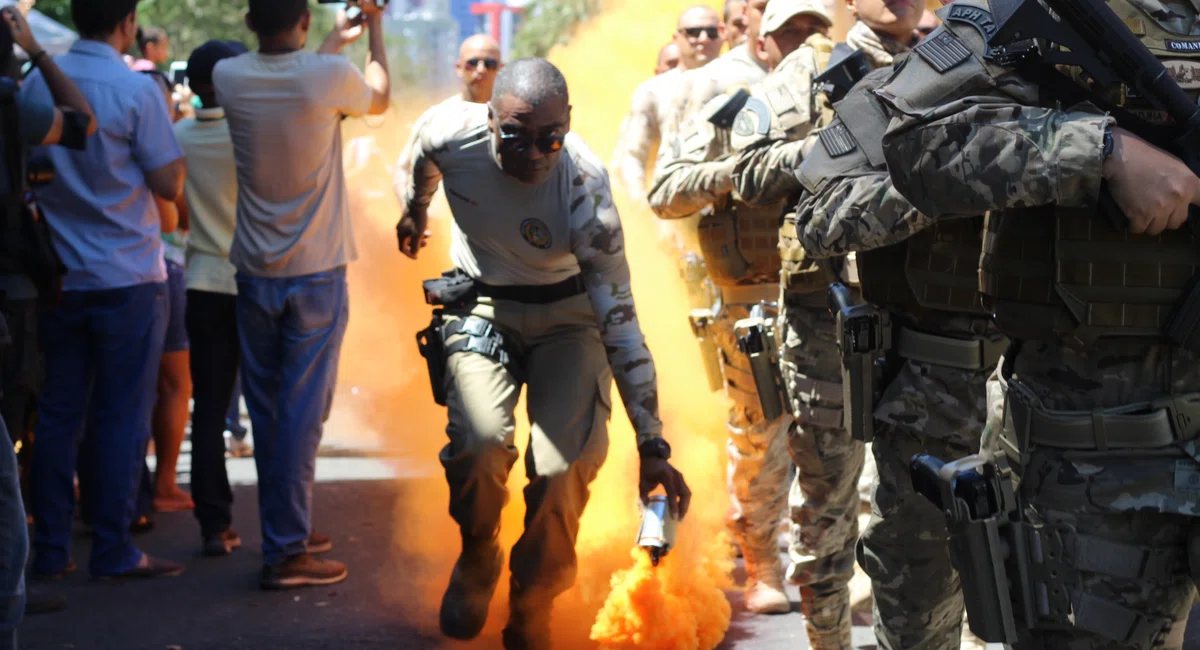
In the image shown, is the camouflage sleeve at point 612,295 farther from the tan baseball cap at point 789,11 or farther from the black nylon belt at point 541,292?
the tan baseball cap at point 789,11

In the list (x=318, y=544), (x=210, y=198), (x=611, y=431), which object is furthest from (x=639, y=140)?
(x=318, y=544)

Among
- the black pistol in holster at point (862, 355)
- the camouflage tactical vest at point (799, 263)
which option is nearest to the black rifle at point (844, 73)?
the camouflage tactical vest at point (799, 263)

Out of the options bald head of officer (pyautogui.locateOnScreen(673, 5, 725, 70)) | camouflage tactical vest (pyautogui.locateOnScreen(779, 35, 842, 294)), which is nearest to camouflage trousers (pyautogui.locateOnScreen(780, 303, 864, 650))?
camouflage tactical vest (pyautogui.locateOnScreen(779, 35, 842, 294))

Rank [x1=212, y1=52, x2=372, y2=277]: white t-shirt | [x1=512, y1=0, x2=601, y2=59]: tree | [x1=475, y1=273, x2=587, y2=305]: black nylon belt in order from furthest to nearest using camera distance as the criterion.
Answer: [x1=512, y1=0, x2=601, y2=59]: tree, [x1=212, y1=52, x2=372, y2=277]: white t-shirt, [x1=475, y1=273, x2=587, y2=305]: black nylon belt

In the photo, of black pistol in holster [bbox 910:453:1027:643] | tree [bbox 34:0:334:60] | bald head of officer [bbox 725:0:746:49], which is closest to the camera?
black pistol in holster [bbox 910:453:1027:643]

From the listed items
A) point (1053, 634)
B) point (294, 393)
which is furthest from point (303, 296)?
point (1053, 634)

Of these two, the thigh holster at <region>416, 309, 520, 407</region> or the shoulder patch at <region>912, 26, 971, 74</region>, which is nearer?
the shoulder patch at <region>912, 26, 971, 74</region>

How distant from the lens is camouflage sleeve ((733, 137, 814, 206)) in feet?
15.9

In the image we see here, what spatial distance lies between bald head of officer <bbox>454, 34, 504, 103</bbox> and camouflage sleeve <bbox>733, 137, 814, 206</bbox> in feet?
11.0

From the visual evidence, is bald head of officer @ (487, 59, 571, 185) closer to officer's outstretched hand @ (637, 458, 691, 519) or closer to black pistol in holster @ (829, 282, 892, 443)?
officer's outstretched hand @ (637, 458, 691, 519)

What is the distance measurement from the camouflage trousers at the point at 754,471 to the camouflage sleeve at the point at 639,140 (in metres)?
2.47

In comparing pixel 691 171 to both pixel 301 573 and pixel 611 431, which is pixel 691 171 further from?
pixel 301 573

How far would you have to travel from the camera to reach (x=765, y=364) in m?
5.34

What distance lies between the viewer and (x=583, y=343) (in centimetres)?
529
